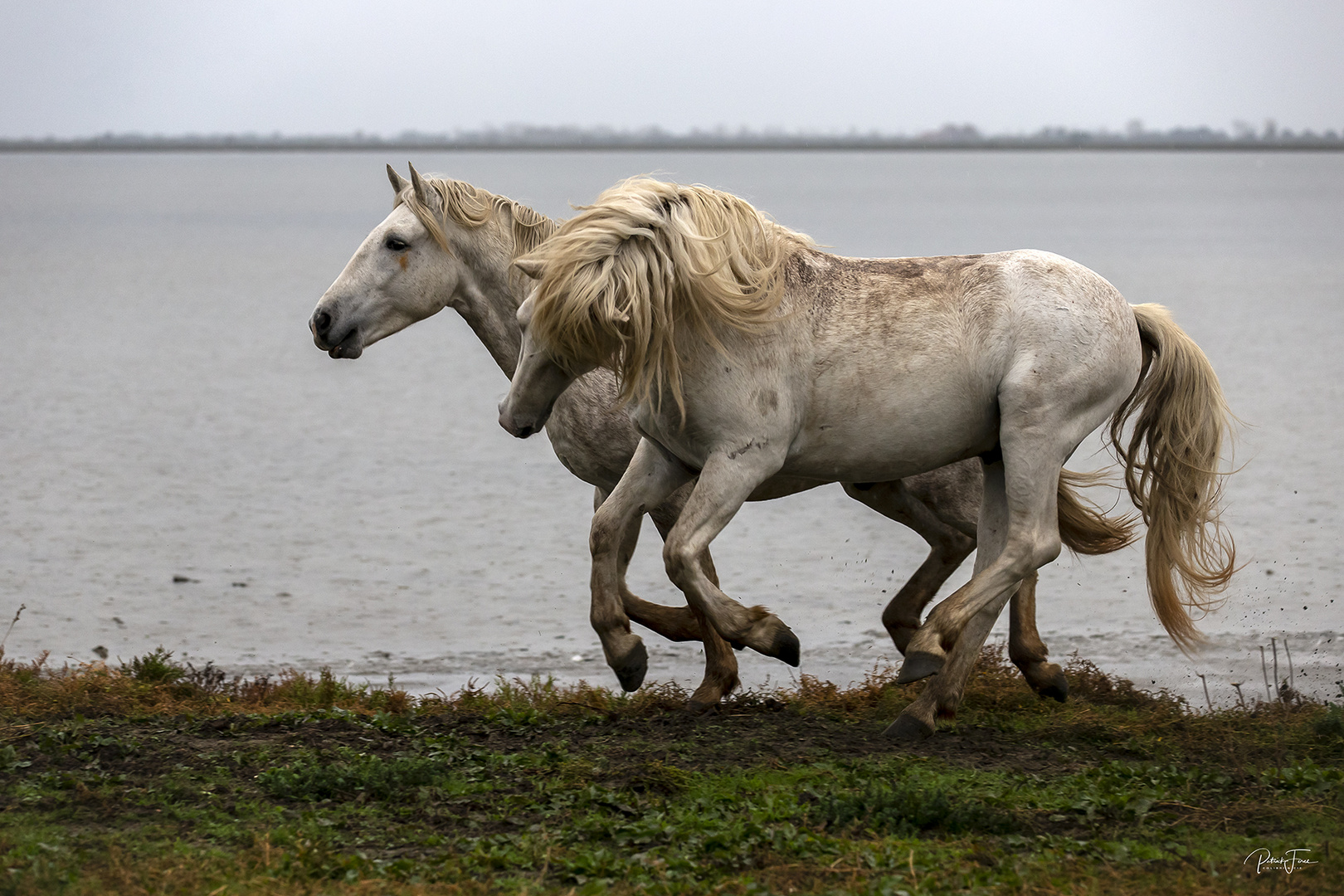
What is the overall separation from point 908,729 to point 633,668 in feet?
3.90

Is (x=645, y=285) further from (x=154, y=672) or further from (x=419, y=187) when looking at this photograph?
(x=154, y=672)

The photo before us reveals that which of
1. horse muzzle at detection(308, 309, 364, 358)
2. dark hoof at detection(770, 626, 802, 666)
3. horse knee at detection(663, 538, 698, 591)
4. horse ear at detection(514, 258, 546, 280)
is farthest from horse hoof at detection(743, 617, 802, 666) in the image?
horse muzzle at detection(308, 309, 364, 358)

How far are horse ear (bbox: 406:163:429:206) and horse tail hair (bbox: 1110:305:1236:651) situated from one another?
132 inches

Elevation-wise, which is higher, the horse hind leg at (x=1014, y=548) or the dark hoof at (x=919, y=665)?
the horse hind leg at (x=1014, y=548)

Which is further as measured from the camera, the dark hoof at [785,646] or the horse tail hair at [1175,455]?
the horse tail hair at [1175,455]

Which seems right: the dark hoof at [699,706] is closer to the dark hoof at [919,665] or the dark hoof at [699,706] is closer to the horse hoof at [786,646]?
the horse hoof at [786,646]

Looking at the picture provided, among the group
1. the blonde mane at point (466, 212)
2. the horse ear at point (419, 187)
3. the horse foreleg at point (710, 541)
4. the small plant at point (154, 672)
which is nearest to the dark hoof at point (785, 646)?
the horse foreleg at point (710, 541)

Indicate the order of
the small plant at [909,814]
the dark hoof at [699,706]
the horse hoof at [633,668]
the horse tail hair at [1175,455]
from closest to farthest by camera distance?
1. the small plant at [909,814]
2. the horse hoof at [633,668]
3. the horse tail hair at [1175,455]
4. the dark hoof at [699,706]

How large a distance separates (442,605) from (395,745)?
559cm

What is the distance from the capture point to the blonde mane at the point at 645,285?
5.23 metres

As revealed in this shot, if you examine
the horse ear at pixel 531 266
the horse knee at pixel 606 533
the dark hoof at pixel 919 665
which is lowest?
the dark hoof at pixel 919 665

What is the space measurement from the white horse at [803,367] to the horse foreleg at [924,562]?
4.14 ft

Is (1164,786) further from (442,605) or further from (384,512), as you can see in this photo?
(384,512)

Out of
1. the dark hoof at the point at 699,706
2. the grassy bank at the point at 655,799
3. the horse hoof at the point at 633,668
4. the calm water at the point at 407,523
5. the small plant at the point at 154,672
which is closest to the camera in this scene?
the grassy bank at the point at 655,799
